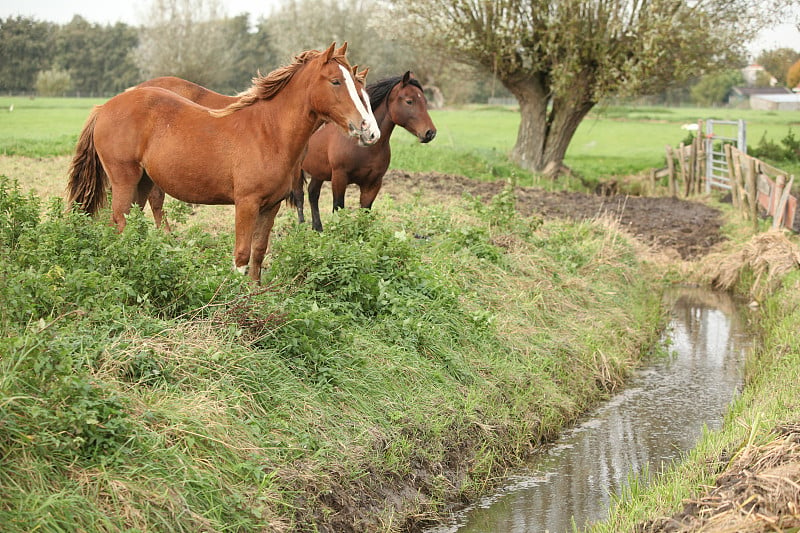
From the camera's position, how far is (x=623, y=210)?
654 inches

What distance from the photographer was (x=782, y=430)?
5621mm

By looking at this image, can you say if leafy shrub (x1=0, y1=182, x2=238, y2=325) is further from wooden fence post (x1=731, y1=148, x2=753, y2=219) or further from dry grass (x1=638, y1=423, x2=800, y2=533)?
wooden fence post (x1=731, y1=148, x2=753, y2=219)

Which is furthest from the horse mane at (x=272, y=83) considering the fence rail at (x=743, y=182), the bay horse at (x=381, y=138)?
the fence rail at (x=743, y=182)

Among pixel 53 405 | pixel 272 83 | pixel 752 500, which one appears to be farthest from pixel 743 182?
pixel 53 405

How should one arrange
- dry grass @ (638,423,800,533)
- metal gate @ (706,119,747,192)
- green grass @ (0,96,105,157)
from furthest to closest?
metal gate @ (706,119,747,192) < green grass @ (0,96,105,157) < dry grass @ (638,423,800,533)

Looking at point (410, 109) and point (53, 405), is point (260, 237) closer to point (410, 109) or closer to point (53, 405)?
point (53, 405)

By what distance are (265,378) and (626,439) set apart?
3.48m

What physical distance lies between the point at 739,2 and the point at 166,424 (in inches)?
804

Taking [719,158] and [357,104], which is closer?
[357,104]

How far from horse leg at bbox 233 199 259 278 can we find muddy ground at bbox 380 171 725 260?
641 centimetres

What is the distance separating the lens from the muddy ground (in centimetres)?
1499

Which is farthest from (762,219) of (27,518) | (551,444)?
(27,518)

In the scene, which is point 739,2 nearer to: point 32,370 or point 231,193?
point 231,193

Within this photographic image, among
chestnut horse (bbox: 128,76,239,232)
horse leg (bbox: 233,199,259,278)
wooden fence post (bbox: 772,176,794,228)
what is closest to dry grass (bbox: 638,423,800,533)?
horse leg (bbox: 233,199,259,278)
